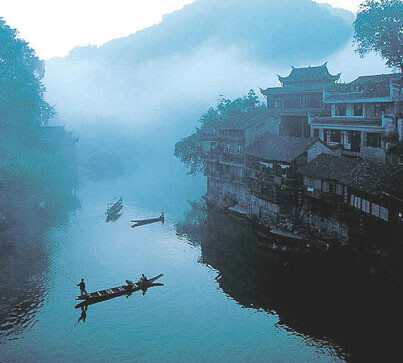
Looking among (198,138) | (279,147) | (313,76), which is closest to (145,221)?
(279,147)

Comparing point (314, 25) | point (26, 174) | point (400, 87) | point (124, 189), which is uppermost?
point (314, 25)

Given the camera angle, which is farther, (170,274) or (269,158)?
(269,158)

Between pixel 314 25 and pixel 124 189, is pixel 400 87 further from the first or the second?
pixel 314 25

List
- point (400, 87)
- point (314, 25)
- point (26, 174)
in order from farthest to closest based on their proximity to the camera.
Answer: point (314, 25), point (26, 174), point (400, 87)

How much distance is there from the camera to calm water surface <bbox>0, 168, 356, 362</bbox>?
80.1 ft

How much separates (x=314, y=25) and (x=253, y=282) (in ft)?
585

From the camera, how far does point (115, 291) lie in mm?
31141

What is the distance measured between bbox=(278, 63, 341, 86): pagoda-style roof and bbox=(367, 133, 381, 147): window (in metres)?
22.8

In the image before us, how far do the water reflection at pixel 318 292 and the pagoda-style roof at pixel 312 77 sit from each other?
30.6 metres

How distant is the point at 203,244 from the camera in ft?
146

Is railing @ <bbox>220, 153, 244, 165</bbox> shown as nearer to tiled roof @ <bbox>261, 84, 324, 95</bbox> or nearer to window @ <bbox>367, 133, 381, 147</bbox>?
tiled roof @ <bbox>261, 84, 324, 95</bbox>

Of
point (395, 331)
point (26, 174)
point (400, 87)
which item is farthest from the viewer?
point (26, 174)

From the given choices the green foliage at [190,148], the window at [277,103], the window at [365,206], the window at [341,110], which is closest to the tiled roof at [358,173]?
the window at [365,206]

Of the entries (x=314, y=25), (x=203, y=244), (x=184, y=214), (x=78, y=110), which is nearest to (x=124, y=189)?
(x=184, y=214)
